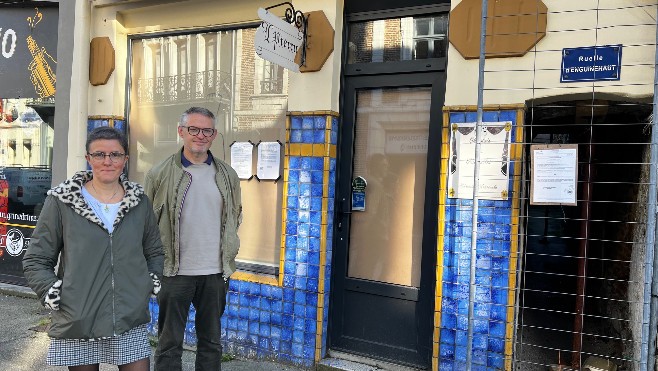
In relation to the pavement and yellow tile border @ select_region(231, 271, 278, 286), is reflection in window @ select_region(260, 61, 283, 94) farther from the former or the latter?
the pavement

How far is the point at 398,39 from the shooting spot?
404 cm

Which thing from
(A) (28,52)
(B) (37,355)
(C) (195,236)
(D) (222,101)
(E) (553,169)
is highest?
(A) (28,52)

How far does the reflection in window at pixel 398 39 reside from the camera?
12.8 ft

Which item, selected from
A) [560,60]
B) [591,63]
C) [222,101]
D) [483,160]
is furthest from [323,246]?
[591,63]

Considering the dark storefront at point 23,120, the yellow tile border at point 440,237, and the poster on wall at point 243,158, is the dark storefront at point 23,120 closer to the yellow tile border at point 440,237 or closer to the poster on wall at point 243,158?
the poster on wall at point 243,158

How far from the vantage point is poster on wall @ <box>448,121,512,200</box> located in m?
3.46

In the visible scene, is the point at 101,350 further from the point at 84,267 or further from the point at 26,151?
the point at 26,151

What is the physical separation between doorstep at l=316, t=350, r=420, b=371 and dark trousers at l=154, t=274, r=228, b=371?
1008mm

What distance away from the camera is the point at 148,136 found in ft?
16.9

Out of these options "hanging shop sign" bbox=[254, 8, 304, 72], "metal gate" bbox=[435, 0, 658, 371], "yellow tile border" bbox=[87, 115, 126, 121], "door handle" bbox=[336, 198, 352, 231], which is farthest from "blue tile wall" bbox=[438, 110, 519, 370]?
"yellow tile border" bbox=[87, 115, 126, 121]

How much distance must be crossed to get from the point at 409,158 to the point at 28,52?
517 cm

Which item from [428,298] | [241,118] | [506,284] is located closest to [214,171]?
[241,118]

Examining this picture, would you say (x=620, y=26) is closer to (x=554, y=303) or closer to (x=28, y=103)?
(x=554, y=303)

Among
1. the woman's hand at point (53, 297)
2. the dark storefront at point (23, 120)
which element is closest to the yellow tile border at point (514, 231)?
the woman's hand at point (53, 297)
